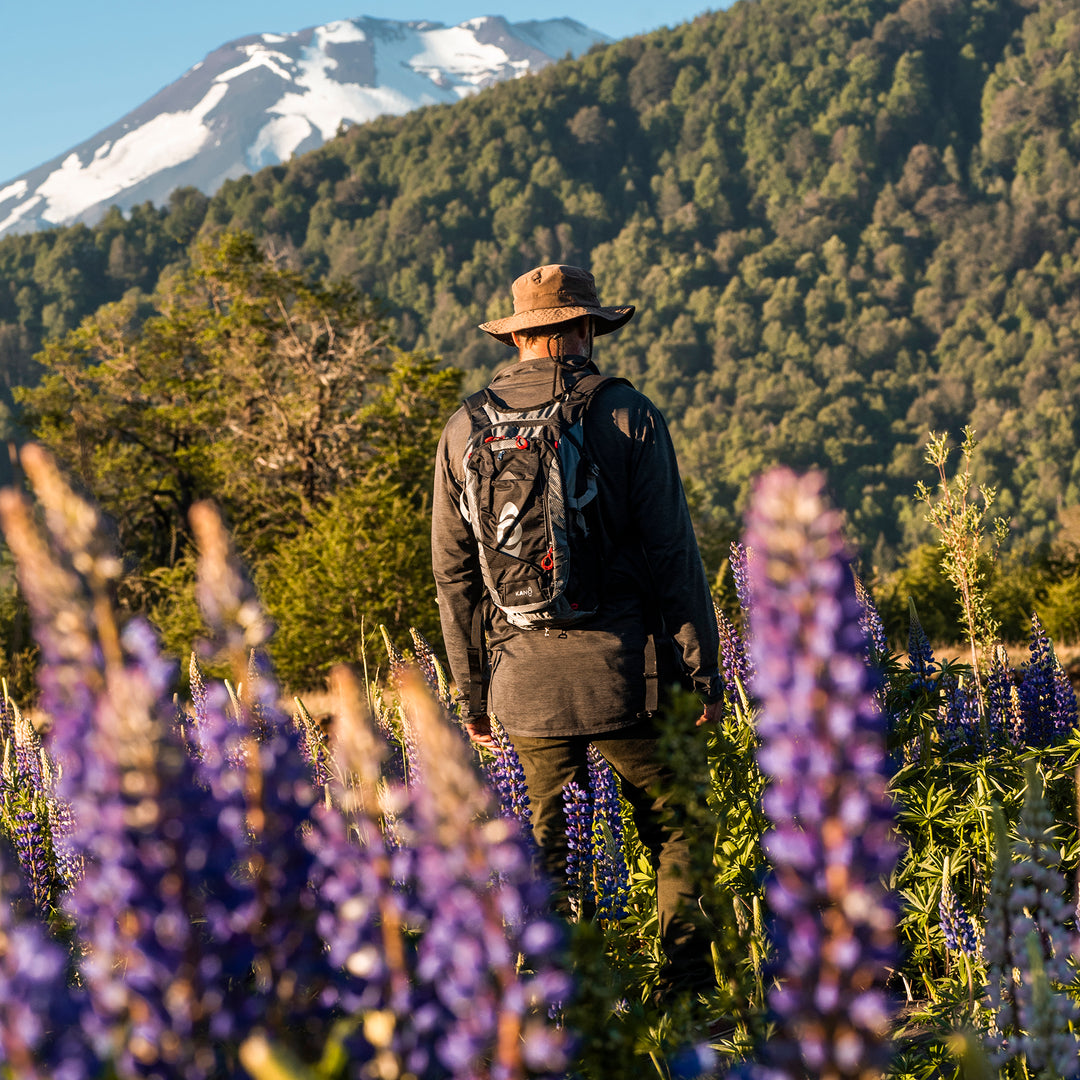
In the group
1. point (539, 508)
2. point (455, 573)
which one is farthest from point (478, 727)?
point (539, 508)

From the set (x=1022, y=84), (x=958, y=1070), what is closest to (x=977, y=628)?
(x=958, y=1070)

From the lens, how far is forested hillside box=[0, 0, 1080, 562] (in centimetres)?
9738

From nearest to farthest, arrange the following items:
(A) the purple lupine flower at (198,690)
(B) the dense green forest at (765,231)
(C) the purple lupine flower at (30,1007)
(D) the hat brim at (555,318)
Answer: (C) the purple lupine flower at (30,1007) → (D) the hat brim at (555,318) → (A) the purple lupine flower at (198,690) → (B) the dense green forest at (765,231)

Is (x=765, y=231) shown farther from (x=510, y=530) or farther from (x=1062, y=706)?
(x=510, y=530)

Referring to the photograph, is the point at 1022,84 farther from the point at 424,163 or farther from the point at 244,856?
the point at 244,856

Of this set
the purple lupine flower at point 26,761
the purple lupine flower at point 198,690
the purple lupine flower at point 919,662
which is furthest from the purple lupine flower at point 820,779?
the purple lupine flower at point 26,761

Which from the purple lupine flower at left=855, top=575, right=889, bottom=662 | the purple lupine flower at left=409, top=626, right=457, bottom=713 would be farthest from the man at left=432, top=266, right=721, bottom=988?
the purple lupine flower at left=855, top=575, right=889, bottom=662

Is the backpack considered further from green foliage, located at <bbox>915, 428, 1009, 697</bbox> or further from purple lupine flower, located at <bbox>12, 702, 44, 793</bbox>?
purple lupine flower, located at <bbox>12, 702, 44, 793</bbox>

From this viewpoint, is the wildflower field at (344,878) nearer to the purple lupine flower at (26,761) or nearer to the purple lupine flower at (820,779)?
the purple lupine flower at (820,779)

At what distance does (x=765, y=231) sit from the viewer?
136125 millimetres

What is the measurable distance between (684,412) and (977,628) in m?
106

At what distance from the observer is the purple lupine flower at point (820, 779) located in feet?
3.57

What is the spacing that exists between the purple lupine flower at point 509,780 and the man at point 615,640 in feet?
0.19

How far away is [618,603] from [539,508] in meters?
0.42
